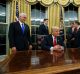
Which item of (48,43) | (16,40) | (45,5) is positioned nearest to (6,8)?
(45,5)

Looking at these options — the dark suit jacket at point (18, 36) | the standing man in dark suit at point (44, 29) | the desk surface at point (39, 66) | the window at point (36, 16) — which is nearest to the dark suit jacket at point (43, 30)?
the standing man in dark suit at point (44, 29)

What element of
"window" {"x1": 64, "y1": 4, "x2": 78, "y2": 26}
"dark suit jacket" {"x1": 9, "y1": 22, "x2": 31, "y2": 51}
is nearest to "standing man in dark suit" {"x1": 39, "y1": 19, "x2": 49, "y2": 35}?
"window" {"x1": 64, "y1": 4, "x2": 78, "y2": 26}

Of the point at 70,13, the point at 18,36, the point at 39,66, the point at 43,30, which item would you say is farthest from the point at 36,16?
the point at 39,66

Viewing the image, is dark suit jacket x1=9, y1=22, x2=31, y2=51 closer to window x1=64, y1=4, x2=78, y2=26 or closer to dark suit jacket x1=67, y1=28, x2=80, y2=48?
dark suit jacket x1=67, y1=28, x2=80, y2=48

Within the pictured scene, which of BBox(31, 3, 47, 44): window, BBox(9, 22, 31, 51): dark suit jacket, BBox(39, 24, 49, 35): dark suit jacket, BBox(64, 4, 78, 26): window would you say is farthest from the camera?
BBox(64, 4, 78, 26): window

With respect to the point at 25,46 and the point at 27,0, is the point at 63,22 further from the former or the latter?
the point at 25,46

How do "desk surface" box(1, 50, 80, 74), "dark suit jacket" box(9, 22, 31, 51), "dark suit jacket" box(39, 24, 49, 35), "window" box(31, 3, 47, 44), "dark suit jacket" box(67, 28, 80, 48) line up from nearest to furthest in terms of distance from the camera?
"desk surface" box(1, 50, 80, 74), "dark suit jacket" box(9, 22, 31, 51), "dark suit jacket" box(67, 28, 80, 48), "dark suit jacket" box(39, 24, 49, 35), "window" box(31, 3, 47, 44)

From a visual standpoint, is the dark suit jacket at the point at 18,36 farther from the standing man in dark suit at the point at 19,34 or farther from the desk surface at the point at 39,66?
the desk surface at the point at 39,66

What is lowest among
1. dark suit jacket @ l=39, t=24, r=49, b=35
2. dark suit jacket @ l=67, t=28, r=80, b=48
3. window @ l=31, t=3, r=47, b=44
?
dark suit jacket @ l=67, t=28, r=80, b=48

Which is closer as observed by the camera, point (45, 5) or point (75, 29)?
point (75, 29)

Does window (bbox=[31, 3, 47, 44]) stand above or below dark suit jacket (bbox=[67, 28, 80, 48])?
above

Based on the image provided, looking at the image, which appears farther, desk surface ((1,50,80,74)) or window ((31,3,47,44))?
window ((31,3,47,44))

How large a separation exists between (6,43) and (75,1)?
2689 millimetres

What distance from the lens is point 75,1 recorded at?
8406 mm
